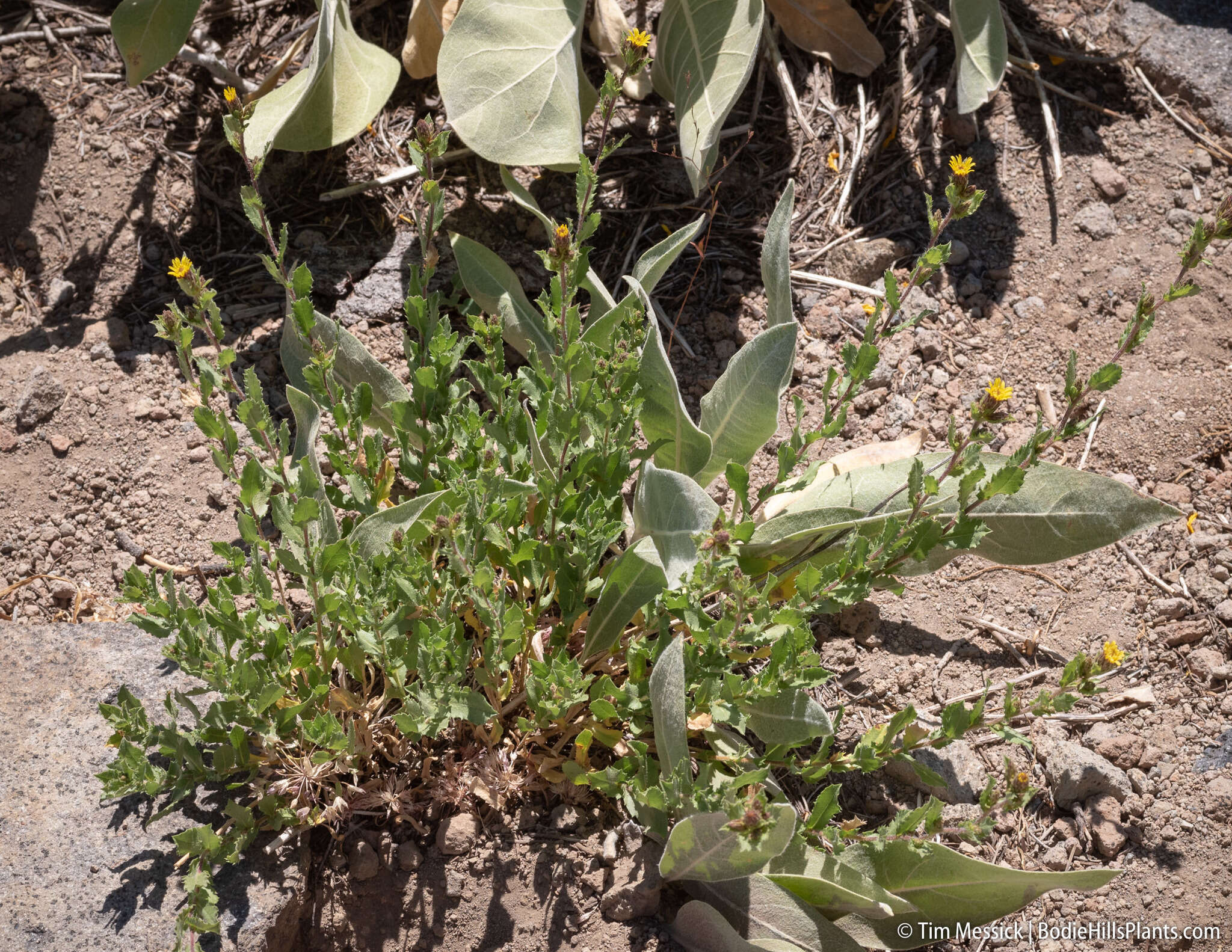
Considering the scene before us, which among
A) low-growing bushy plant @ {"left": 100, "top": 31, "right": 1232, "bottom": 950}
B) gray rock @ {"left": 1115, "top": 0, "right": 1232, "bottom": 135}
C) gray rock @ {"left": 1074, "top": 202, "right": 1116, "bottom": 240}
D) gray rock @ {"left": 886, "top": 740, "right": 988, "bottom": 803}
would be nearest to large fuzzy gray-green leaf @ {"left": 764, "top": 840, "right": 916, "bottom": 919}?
low-growing bushy plant @ {"left": 100, "top": 31, "right": 1232, "bottom": 950}

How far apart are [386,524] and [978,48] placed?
2006 mm

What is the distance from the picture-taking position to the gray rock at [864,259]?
9.16ft

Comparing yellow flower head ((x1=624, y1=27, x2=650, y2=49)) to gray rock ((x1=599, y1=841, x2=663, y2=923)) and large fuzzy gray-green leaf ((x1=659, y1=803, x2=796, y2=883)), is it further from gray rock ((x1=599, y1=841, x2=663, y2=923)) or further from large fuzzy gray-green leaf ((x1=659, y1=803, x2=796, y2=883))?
gray rock ((x1=599, y1=841, x2=663, y2=923))

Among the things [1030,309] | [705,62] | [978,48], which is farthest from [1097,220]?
[705,62]

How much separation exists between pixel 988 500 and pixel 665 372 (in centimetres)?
73

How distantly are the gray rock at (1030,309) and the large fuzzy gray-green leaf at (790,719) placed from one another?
1.44 metres

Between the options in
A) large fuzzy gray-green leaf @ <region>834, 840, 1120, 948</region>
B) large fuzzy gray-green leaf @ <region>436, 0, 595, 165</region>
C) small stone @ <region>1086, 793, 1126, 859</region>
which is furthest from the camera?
large fuzzy gray-green leaf @ <region>436, 0, 595, 165</region>

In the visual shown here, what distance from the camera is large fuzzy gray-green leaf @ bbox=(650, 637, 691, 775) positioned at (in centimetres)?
166

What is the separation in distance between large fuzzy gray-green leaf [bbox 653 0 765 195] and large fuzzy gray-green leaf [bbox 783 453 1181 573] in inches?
33.1

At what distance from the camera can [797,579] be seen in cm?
168

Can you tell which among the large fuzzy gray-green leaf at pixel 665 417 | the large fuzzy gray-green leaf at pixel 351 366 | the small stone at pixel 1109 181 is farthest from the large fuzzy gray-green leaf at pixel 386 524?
the small stone at pixel 1109 181

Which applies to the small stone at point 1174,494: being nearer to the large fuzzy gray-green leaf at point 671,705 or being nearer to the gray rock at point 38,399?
the large fuzzy gray-green leaf at point 671,705

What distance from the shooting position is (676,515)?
1.79 metres

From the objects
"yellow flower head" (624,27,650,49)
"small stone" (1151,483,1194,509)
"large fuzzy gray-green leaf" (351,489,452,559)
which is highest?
"yellow flower head" (624,27,650,49)
